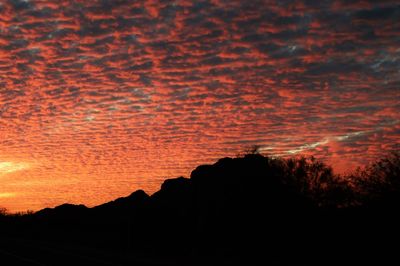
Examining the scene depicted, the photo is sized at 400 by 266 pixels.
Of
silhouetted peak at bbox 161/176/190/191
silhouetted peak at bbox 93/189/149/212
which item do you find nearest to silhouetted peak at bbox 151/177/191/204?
silhouetted peak at bbox 161/176/190/191

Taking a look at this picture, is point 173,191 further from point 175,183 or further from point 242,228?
point 242,228

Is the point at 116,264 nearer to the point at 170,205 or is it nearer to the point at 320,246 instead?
the point at 320,246

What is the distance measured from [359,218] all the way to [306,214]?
27.3 feet

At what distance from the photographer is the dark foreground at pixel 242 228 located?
22422 mm

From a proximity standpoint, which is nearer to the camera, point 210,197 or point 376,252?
point 376,252

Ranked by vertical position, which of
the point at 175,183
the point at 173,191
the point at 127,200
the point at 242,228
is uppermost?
the point at 127,200

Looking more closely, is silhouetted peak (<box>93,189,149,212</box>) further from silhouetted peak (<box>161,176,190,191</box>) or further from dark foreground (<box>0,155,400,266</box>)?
dark foreground (<box>0,155,400,266</box>)

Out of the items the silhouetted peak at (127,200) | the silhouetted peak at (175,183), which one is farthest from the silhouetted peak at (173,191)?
the silhouetted peak at (127,200)

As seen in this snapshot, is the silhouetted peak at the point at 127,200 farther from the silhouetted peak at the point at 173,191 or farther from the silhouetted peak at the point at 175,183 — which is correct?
the silhouetted peak at the point at 173,191

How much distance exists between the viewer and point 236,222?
39.2m

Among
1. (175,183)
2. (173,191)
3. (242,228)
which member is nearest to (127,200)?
(175,183)

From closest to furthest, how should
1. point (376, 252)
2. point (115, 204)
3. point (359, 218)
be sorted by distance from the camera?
1. point (376, 252)
2. point (359, 218)
3. point (115, 204)

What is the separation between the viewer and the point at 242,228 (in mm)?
38156

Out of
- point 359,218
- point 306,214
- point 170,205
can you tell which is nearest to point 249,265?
point 359,218
